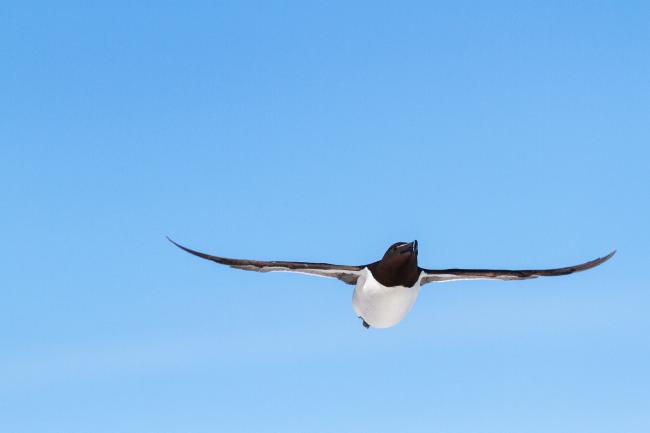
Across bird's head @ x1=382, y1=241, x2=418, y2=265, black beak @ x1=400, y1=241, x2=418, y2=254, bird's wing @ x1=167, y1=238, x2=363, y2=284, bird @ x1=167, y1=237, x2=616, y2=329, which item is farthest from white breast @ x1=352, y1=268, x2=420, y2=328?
black beak @ x1=400, y1=241, x2=418, y2=254

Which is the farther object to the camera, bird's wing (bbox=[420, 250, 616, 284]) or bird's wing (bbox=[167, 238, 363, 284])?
bird's wing (bbox=[420, 250, 616, 284])

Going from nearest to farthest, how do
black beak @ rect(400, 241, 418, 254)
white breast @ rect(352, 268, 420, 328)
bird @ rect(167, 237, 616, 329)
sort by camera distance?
1. black beak @ rect(400, 241, 418, 254)
2. bird @ rect(167, 237, 616, 329)
3. white breast @ rect(352, 268, 420, 328)

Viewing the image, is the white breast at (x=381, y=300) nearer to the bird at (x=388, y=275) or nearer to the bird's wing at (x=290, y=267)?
the bird at (x=388, y=275)

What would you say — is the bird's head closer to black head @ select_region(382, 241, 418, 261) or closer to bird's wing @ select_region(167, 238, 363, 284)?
black head @ select_region(382, 241, 418, 261)

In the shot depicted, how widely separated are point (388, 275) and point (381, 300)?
1137 millimetres

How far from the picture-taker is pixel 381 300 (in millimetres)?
32250

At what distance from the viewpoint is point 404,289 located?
32188mm

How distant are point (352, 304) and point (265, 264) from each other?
365 centimetres

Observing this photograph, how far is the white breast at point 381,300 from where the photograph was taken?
3212cm

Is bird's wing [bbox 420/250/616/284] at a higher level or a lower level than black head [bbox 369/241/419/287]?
higher

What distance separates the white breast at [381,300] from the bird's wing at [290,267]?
0.55 m

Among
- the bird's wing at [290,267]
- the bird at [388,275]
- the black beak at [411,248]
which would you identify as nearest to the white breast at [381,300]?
the bird at [388,275]

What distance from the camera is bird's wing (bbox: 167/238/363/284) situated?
3256 cm

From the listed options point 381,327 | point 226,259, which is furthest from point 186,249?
point 381,327
